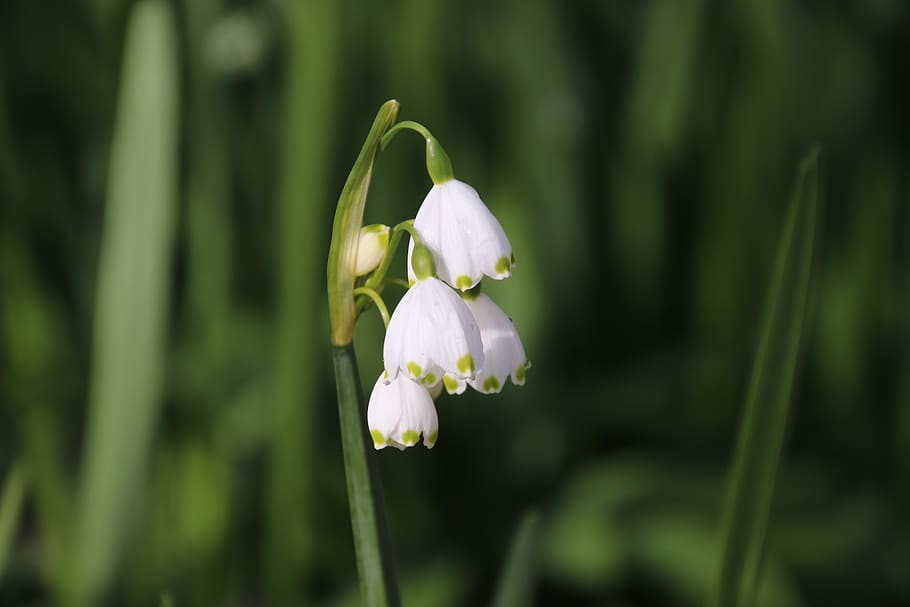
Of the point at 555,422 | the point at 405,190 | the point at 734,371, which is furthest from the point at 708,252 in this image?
the point at 405,190

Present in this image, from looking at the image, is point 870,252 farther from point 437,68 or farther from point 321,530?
point 321,530

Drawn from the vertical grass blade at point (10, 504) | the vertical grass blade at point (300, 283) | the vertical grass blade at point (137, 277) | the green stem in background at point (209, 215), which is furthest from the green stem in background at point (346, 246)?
the green stem in background at point (209, 215)

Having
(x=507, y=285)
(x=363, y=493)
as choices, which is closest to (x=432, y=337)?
(x=363, y=493)

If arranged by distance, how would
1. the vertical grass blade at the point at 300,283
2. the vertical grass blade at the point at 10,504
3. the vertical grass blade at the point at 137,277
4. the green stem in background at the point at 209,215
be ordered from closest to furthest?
1. the vertical grass blade at the point at 10,504
2. the vertical grass blade at the point at 137,277
3. the vertical grass blade at the point at 300,283
4. the green stem in background at the point at 209,215

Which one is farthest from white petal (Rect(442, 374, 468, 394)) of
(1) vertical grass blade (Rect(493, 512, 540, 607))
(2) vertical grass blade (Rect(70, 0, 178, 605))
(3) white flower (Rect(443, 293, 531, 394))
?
(2) vertical grass blade (Rect(70, 0, 178, 605))

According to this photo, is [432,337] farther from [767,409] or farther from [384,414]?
[767,409]

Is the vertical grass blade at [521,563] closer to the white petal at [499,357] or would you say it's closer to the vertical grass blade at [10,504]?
the white petal at [499,357]

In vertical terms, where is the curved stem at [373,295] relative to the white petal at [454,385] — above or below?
above
